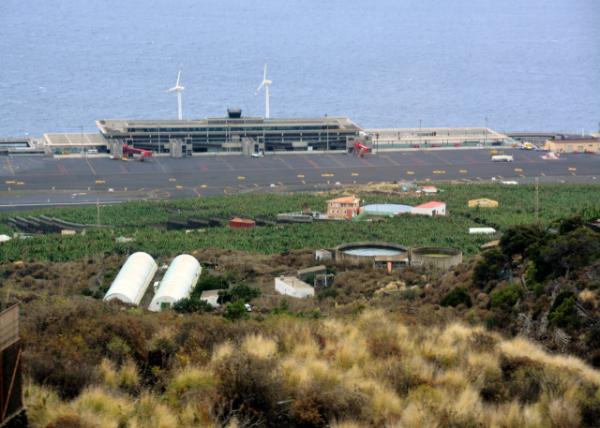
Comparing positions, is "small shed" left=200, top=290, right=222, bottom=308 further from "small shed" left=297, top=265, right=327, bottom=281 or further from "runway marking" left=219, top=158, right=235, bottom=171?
"runway marking" left=219, top=158, right=235, bottom=171

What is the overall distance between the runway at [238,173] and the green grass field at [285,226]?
4.32m

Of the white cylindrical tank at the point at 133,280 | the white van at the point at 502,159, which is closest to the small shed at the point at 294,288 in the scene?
the white cylindrical tank at the point at 133,280

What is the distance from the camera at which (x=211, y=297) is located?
122 feet

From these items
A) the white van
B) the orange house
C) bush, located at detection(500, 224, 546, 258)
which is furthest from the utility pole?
bush, located at detection(500, 224, 546, 258)

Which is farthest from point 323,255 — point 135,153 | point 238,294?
point 135,153

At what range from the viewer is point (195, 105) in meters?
131

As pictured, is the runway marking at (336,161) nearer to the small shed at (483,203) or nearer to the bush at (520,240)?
the small shed at (483,203)

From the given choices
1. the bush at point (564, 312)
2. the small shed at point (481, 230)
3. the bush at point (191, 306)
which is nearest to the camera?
the bush at point (564, 312)

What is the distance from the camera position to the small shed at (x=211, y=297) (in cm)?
3596

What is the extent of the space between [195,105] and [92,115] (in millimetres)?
12374

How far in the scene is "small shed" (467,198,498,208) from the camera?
65938mm

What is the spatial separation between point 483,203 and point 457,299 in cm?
3862

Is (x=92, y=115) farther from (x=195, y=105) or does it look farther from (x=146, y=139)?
(x=146, y=139)

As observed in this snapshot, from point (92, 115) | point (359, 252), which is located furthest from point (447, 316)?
point (92, 115)
